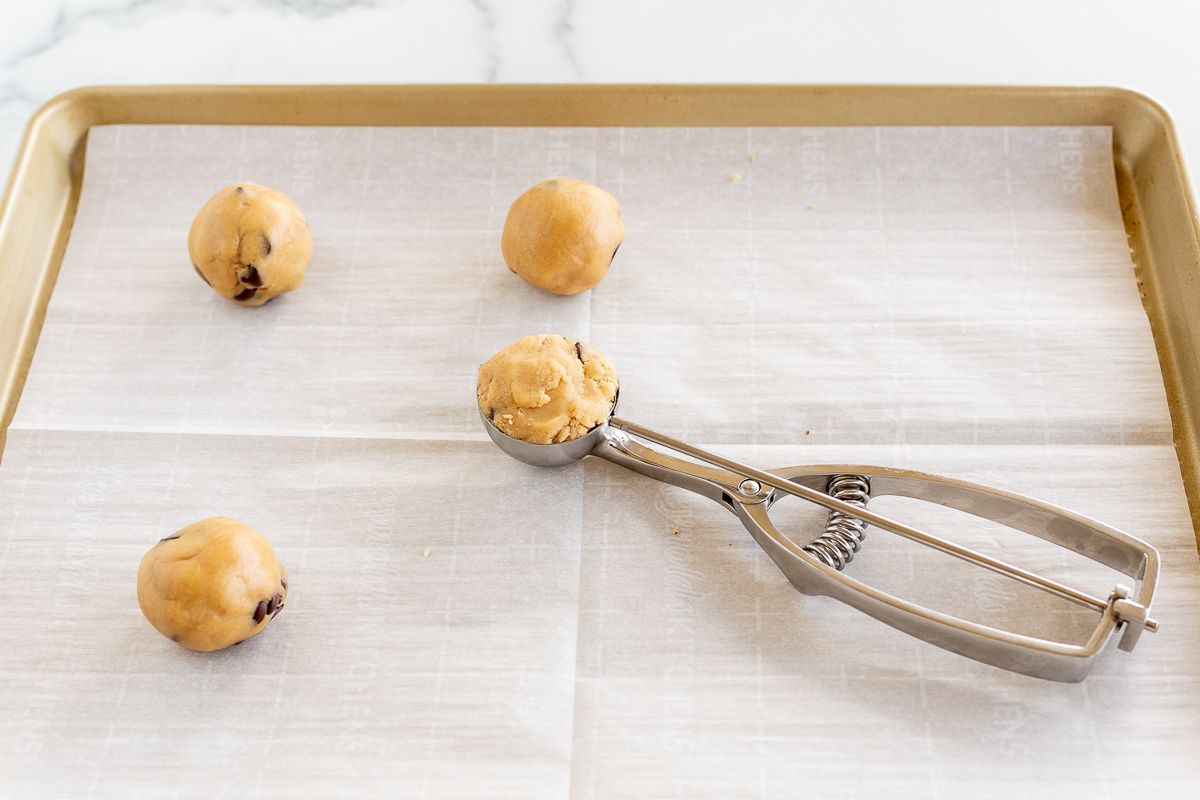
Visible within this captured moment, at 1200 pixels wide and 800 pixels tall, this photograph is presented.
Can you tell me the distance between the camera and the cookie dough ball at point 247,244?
1090 mm

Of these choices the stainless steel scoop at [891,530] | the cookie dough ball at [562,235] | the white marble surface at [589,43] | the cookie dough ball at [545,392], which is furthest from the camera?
the white marble surface at [589,43]

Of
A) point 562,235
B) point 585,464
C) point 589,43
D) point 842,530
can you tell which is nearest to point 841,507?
point 842,530

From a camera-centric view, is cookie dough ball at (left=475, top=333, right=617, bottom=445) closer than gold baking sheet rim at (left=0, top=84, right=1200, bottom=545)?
Yes

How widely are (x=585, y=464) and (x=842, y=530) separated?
244mm

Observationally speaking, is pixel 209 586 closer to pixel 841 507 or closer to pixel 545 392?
pixel 545 392

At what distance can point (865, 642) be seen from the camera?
93cm

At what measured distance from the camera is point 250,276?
1.09 m

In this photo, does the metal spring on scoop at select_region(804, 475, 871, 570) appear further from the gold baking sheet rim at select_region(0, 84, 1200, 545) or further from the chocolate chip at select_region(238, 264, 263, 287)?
the chocolate chip at select_region(238, 264, 263, 287)

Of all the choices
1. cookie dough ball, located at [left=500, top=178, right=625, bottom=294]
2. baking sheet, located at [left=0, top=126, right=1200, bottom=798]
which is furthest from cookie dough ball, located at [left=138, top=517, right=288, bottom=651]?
cookie dough ball, located at [left=500, top=178, right=625, bottom=294]

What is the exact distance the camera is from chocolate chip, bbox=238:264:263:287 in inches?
42.9

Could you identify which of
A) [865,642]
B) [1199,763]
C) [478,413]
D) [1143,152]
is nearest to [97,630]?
[478,413]

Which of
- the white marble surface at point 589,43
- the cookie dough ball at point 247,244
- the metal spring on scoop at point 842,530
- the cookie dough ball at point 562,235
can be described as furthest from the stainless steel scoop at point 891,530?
A: the white marble surface at point 589,43

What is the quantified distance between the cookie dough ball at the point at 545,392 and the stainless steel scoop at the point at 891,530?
11 millimetres

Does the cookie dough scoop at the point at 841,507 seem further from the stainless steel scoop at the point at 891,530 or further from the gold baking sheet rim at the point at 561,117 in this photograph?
the gold baking sheet rim at the point at 561,117
